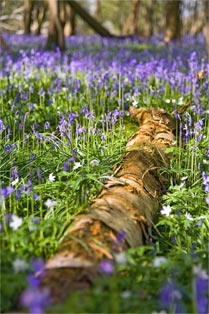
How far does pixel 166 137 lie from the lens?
184 inches

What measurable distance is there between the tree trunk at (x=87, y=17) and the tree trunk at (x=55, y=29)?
2167 millimetres

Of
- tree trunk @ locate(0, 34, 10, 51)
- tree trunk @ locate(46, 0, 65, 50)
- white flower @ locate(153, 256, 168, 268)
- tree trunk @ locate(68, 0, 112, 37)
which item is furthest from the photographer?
tree trunk @ locate(68, 0, 112, 37)

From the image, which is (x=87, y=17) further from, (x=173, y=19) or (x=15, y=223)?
(x=15, y=223)

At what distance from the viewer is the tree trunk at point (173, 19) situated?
14.4 metres

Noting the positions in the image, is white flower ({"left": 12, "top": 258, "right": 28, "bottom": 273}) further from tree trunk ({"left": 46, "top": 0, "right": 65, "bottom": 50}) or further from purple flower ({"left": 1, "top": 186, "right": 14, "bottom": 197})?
tree trunk ({"left": 46, "top": 0, "right": 65, "bottom": 50})

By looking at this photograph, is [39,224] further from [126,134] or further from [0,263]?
[126,134]

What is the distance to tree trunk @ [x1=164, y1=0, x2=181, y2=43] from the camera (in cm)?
1435

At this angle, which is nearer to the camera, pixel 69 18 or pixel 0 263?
pixel 0 263

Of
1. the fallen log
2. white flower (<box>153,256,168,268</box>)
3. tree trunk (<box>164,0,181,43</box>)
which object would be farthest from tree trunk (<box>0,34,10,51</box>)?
white flower (<box>153,256,168,268</box>)

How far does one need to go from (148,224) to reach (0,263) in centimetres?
99

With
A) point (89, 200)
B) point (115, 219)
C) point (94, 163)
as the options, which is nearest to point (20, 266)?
point (115, 219)

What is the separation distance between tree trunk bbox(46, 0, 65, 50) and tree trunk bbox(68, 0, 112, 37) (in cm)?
217

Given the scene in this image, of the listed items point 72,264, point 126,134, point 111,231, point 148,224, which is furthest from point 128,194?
point 126,134

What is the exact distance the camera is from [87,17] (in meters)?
14.3
